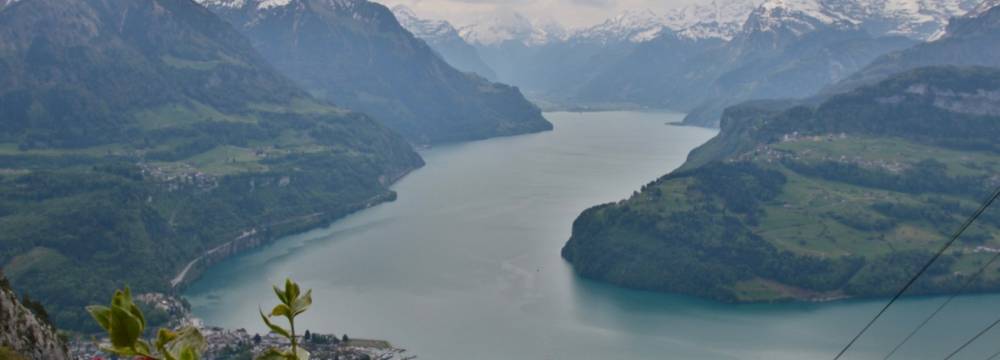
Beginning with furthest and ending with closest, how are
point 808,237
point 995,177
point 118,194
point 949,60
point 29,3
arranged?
1. point 949,60
2. point 29,3
3. point 995,177
4. point 118,194
5. point 808,237

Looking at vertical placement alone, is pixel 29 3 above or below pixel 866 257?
above

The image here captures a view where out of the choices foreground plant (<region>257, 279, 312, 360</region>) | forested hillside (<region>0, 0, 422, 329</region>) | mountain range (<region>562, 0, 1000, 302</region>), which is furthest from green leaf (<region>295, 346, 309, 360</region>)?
mountain range (<region>562, 0, 1000, 302</region>)

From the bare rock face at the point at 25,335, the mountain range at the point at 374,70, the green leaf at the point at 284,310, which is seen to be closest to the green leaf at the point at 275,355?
the green leaf at the point at 284,310

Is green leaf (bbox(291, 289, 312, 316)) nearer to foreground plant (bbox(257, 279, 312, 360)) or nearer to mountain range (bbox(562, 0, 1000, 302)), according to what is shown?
foreground plant (bbox(257, 279, 312, 360))

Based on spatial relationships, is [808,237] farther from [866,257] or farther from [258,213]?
[258,213]

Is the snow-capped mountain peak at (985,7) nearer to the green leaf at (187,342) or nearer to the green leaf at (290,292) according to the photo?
the green leaf at (290,292)

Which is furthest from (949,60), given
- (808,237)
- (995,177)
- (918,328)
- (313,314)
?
(313,314)
